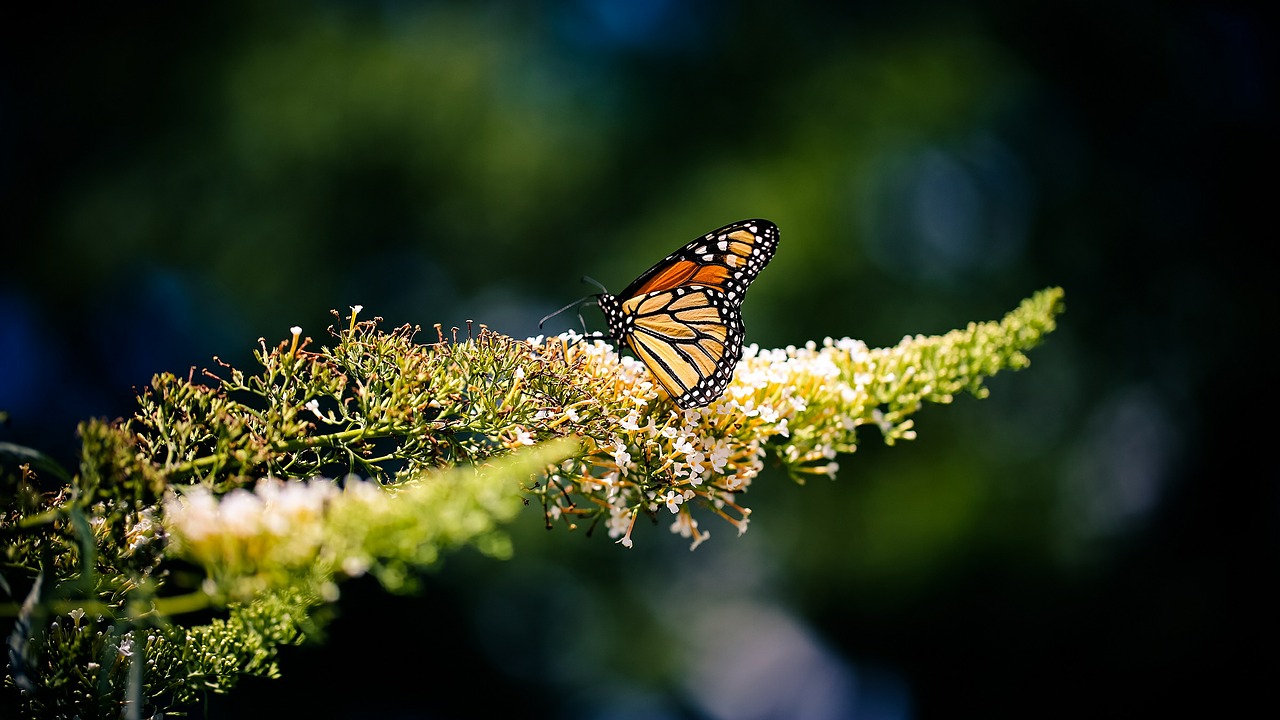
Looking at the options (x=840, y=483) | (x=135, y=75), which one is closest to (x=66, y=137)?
(x=135, y=75)

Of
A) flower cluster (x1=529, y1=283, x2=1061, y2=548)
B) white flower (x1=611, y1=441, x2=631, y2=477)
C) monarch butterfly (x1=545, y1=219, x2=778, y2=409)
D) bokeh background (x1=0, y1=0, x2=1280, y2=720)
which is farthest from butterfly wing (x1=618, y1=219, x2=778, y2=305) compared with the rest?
bokeh background (x1=0, y1=0, x2=1280, y2=720)

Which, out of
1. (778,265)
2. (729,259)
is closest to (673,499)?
(729,259)

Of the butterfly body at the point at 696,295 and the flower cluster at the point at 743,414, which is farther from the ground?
the butterfly body at the point at 696,295

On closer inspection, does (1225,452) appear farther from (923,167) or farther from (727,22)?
(727,22)

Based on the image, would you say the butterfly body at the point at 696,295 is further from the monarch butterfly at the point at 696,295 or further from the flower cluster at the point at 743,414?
→ the flower cluster at the point at 743,414

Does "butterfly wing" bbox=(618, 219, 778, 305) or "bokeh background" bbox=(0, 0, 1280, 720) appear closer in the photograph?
"butterfly wing" bbox=(618, 219, 778, 305)

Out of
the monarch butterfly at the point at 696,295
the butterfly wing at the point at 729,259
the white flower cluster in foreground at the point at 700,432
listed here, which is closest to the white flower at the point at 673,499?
the white flower cluster in foreground at the point at 700,432

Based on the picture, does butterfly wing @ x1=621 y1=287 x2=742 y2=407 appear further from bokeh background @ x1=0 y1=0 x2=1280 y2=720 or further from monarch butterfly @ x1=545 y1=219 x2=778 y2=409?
bokeh background @ x1=0 y1=0 x2=1280 y2=720

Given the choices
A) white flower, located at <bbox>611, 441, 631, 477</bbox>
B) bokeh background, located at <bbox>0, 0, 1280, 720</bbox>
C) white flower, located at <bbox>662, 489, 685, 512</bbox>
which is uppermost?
bokeh background, located at <bbox>0, 0, 1280, 720</bbox>
